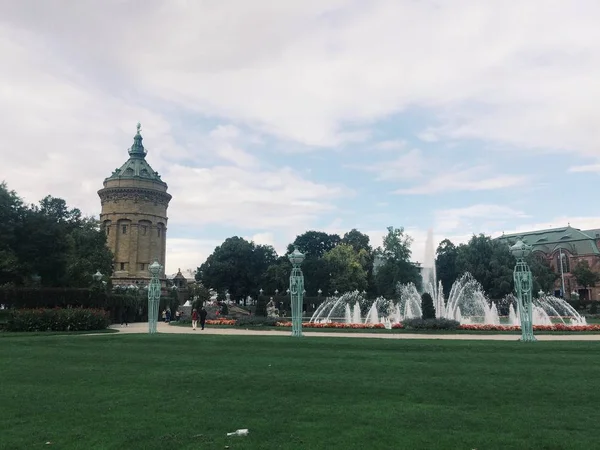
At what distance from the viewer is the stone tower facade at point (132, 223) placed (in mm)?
73125

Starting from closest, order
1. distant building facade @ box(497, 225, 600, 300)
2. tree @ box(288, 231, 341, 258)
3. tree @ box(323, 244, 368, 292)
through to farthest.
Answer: tree @ box(323, 244, 368, 292) → tree @ box(288, 231, 341, 258) → distant building facade @ box(497, 225, 600, 300)

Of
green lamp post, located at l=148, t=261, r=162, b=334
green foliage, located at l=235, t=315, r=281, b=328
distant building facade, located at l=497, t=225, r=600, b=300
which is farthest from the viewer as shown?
distant building facade, located at l=497, t=225, r=600, b=300

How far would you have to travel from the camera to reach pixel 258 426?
723cm

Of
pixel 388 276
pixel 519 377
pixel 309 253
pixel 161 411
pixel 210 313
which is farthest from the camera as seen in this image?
pixel 309 253

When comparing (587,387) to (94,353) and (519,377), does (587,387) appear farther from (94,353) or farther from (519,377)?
(94,353)

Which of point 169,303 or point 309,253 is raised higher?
point 309,253

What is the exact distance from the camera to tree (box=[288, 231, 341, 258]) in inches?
3339

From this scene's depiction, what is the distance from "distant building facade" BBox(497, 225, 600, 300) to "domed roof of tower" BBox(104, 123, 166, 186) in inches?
2236

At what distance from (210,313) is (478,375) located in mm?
44417

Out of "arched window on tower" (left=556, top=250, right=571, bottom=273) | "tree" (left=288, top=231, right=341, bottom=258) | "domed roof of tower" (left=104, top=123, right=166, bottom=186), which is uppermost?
"domed roof of tower" (left=104, top=123, right=166, bottom=186)

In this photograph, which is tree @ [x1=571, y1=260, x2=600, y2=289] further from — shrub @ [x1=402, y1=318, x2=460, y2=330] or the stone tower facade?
shrub @ [x1=402, y1=318, x2=460, y2=330]

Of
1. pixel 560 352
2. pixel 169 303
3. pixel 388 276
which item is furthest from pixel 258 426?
pixel 388 276

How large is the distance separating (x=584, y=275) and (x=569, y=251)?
1229cm

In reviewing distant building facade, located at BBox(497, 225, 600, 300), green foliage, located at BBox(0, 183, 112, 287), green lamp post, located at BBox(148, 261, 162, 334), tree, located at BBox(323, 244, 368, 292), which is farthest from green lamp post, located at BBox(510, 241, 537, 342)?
distant building facade, located at BBox(497, 225, 600, 300)
